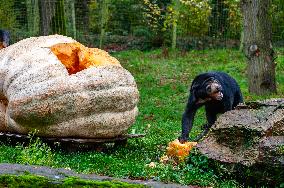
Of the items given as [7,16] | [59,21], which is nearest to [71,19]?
[7,16]

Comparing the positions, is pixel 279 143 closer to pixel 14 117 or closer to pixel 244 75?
pixel 14 117

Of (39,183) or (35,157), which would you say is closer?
(39,183)

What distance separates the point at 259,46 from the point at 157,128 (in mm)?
4348

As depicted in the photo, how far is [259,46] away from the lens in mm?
13578

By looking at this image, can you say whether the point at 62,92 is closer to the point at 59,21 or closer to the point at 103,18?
the point at 59,21

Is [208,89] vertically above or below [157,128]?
above

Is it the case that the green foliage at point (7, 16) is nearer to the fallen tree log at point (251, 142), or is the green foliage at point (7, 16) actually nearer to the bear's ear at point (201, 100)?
the bear's ear at point (201, 100)

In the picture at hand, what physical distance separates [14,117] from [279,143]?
3.24m

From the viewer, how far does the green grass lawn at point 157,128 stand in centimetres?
601

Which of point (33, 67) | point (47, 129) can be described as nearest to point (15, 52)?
point (33, 67)

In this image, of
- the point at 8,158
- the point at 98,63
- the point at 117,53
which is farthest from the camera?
the point at 117,53

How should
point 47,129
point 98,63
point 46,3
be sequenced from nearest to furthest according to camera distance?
point 47,129 → point 98,63 → point 46,3

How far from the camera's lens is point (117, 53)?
21.6 m

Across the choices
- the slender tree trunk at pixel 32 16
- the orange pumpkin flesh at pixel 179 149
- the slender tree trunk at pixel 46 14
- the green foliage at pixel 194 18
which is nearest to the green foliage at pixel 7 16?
the slender tree trunk at pixel 32 16
